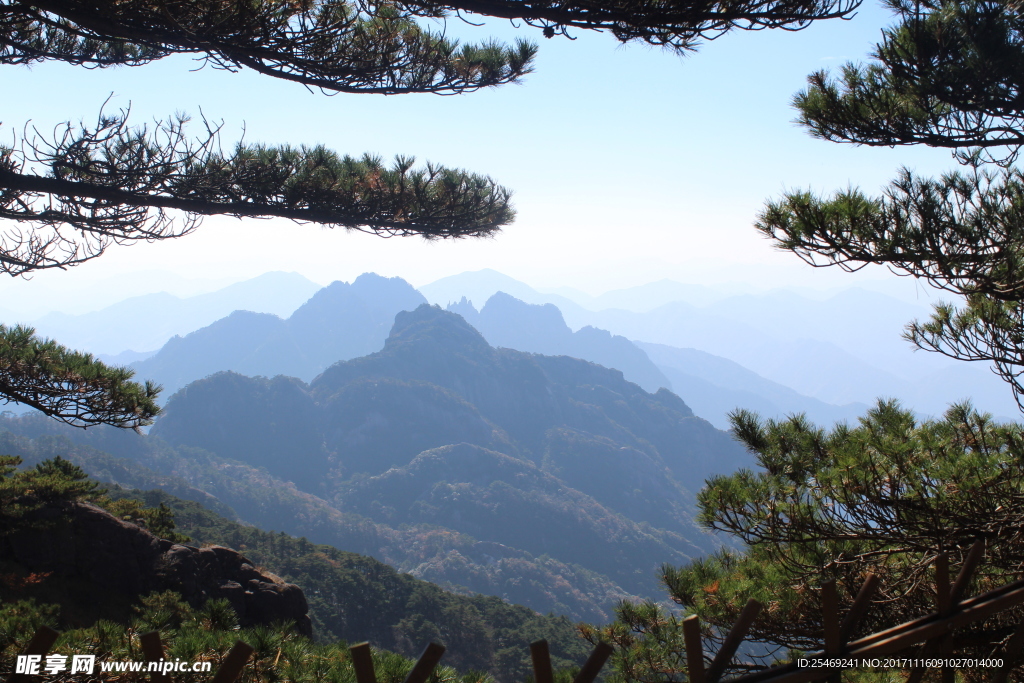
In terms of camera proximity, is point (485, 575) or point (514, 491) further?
point (514, 491)

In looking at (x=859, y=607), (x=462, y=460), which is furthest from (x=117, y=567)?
(x=462, y=460)

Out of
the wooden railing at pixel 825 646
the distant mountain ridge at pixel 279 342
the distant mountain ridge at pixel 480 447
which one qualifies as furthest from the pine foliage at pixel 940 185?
the distant mountain ridge at pixel 279 342

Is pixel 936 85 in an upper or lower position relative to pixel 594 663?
upper

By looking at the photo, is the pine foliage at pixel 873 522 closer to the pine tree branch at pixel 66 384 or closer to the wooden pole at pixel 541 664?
the wooden pole at pixel 541 664

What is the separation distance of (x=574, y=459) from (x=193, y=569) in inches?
3525

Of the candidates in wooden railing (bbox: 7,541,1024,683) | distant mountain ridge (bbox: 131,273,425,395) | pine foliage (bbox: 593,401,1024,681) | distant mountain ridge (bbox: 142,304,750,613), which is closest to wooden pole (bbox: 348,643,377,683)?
wooden railing (bbox: 7,541,1024,683)

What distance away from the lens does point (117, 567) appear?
6.14 meters

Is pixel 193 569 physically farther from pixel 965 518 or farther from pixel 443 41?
pixel 965 518

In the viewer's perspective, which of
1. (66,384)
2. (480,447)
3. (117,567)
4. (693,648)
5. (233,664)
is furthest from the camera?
(480,447)

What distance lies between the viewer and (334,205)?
564cm

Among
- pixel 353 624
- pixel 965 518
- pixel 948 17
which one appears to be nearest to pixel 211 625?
pixel 965 518

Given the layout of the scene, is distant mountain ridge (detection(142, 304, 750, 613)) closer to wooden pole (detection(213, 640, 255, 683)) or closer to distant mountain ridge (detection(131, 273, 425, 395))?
wooden pole (detection(213, 640, 255, 683))

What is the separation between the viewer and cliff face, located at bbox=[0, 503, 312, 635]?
559 centimetres

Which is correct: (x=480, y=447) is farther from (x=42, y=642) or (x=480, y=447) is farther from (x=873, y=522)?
(x=42, y=642)
